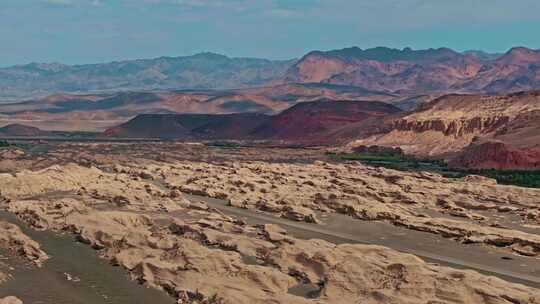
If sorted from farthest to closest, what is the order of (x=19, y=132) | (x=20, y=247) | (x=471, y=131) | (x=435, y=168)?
(x=19, y=132), (x=471, y=131), (x=435, y=168), (x=20, y=247)

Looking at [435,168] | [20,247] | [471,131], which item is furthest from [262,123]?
[20,247]

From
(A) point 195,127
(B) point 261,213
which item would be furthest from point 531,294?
(A) point 195,127

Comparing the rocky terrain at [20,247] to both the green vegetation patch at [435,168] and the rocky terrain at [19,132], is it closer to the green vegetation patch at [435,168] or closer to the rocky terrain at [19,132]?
the green vegetation patch at [435,168]

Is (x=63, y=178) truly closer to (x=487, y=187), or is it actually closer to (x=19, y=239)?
(x=19, y=239)

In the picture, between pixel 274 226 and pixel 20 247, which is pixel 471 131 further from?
pixel 20 247

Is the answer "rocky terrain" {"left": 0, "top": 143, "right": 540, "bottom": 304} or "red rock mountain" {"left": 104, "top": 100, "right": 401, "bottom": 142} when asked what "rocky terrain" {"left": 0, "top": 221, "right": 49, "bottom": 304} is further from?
"red rock mountain" {"left": 104, "top": 100, "right": 401, "bottom": 142}

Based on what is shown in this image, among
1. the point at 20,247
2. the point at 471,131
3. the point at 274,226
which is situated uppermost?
the point at 471,131
